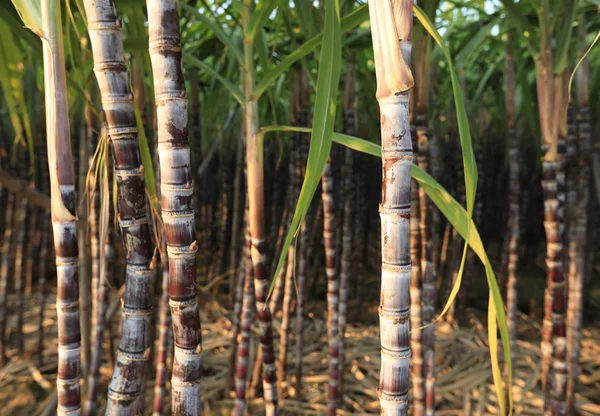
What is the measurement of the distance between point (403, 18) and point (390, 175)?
132mm

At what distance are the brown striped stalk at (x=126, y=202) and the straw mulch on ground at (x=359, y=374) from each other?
910mm

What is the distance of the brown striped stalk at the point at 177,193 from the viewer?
462mm

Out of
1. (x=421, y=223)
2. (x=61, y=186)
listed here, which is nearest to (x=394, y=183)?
(x=61, y=186)

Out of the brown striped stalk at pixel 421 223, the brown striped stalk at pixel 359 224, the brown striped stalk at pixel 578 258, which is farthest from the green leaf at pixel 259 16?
the brown striped stalk at pixel 359 224

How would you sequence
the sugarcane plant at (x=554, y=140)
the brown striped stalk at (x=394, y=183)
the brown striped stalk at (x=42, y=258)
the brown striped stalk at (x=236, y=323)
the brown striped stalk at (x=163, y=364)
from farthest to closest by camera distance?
the brown striped stalk at (x=42, y=258) → the brown striped stalk at (x=236, y=323) → the brown striped stalk at (x=163, y=364) → the sugarcane plant at (x=554, y=140) → the brown striped stalk at (x=394, y=183)

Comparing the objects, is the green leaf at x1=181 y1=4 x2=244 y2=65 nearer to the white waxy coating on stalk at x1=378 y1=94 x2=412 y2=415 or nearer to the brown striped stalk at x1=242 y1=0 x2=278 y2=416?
the brown striped stalk at x1=242 y1=0 x2=278 y2=416

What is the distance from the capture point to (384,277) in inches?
17.0

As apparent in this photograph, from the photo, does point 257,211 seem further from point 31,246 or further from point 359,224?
point 31,246

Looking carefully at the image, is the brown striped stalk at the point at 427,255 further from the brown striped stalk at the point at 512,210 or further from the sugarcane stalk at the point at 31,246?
the sugarcane stalk at the point at 31,246

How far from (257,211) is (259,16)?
336 mm

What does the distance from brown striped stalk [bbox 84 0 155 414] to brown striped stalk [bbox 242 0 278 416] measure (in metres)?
0.30

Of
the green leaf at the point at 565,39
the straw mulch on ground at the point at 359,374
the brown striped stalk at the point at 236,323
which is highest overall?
the green leaf at the point at 565,39

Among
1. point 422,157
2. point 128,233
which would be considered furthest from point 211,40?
point 128,233

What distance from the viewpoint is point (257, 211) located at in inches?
33.4
